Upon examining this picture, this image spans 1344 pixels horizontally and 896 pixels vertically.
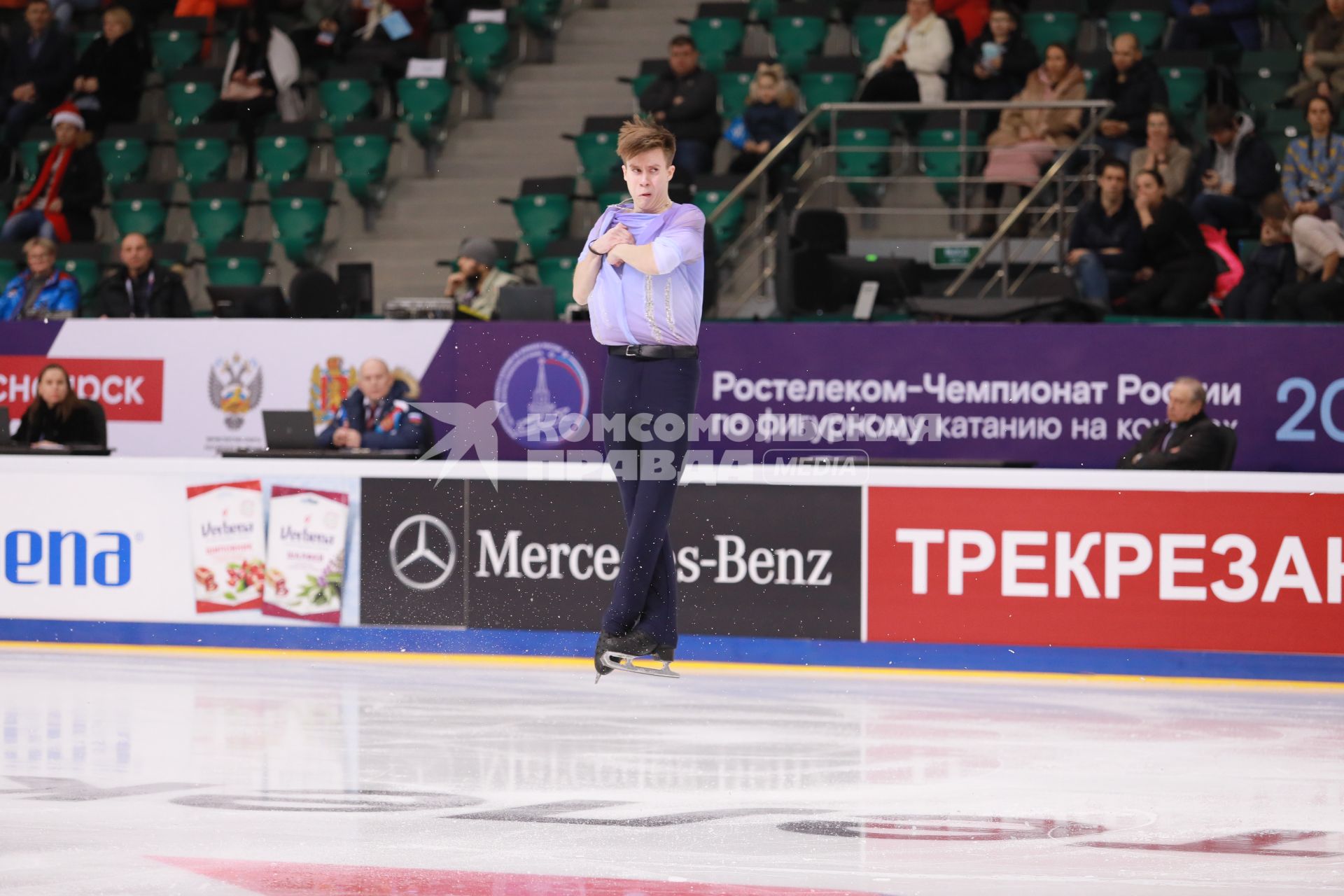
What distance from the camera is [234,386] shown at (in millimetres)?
11898

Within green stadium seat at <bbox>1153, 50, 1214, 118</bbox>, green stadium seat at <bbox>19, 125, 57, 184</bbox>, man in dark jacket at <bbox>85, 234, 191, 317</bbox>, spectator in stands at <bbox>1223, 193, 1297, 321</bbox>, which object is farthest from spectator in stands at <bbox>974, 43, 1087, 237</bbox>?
green stadium seat at <bbox>19, 125, 57, 184</bbox>

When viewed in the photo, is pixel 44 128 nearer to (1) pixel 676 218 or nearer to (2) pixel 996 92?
(2) pixel 996 92

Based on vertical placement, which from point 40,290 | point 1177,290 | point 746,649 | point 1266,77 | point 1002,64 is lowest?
point 746,649

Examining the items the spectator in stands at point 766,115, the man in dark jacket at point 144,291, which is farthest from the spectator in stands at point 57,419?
the spectator in stands at point 766,115

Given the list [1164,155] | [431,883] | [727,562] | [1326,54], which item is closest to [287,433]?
[727,562]

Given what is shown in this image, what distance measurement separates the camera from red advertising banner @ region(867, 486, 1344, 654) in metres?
8.44

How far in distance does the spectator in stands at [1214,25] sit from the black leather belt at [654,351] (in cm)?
883

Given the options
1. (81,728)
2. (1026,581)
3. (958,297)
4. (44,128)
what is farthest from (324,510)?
(44,128)

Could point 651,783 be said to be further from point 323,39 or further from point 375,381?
point 323,39

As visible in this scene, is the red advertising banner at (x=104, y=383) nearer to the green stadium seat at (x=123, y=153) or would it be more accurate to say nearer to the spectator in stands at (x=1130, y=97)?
the green stadium seat at (x=123, y=153)

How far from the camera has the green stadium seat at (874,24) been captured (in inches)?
563

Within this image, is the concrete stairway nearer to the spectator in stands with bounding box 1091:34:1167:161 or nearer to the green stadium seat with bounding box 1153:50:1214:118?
the spectator in stands with bounding box 1091:34:1167:161

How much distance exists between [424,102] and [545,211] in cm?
214

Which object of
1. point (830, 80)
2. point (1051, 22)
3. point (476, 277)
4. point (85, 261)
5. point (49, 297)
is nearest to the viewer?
point (476, 277)
